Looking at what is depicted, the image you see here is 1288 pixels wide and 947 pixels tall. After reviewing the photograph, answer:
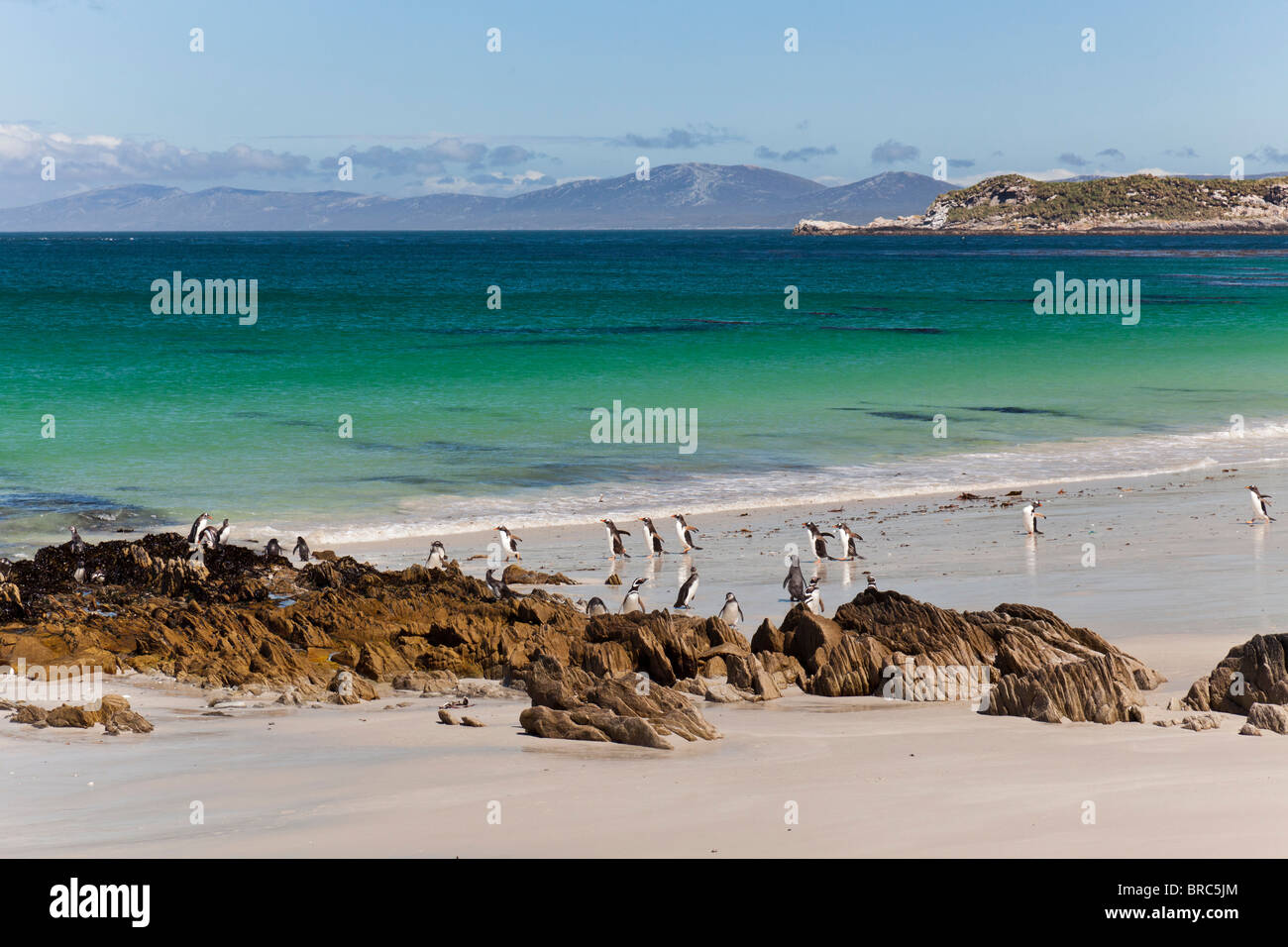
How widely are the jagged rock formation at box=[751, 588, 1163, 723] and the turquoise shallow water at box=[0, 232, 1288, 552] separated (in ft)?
27.5

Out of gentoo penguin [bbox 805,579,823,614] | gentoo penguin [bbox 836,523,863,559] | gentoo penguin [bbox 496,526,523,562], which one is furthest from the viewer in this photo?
gentoo penguin [bbox 496,526,523,562]

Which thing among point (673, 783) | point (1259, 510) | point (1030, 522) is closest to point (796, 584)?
point (1030, 522)

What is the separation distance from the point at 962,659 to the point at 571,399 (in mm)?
22106

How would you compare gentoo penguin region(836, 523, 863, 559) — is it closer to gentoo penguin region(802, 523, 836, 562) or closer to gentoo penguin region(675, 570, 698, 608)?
gentoo penguin region(802, 523, 836, 562)

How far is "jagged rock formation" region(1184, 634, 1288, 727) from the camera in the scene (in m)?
6.97

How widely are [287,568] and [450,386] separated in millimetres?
20497

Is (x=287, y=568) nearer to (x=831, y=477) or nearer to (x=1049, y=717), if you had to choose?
(x=1049, y=717)

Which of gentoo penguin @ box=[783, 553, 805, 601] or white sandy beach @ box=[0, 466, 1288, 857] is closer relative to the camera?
white sandy beach @ box=[0, 466, 1288, 857]

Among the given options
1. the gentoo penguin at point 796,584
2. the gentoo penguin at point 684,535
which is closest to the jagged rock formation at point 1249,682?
the gentoo penguin at point 796,584

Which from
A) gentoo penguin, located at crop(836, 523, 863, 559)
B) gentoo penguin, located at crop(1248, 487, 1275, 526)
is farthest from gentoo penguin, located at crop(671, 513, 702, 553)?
gentoo penguin, located at crop(1248, 487, 1275, 526)

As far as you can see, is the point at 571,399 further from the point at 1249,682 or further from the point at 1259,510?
the point at 1249,682

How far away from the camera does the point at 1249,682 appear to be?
23.1 ft

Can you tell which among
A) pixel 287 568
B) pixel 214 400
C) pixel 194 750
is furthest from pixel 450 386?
pixel 194 750

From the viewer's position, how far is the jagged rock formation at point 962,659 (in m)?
7.06
